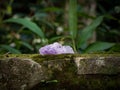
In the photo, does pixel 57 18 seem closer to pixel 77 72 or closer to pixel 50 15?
pixel 50 15

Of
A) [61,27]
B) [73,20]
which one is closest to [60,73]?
[73,20]

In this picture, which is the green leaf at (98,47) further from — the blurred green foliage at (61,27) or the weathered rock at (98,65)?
the weathered rock at (98,65)

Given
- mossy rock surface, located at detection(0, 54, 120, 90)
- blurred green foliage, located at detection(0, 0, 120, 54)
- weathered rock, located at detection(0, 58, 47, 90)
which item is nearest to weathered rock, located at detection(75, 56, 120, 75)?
mossy rock surface, located at detection(0, 54, 120, 90)

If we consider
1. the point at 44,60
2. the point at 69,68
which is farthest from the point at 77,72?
the point at 44,60

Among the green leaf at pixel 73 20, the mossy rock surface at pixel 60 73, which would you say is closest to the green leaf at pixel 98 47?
the green leaf at pixel 73 20

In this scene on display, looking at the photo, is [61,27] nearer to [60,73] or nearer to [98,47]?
[98,47]

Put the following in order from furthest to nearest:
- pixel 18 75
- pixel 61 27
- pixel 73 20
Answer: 1. pixel 61 27
2. pixel 73 20
3. pixel 18 75

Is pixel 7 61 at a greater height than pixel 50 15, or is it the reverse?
pixel 50 15
